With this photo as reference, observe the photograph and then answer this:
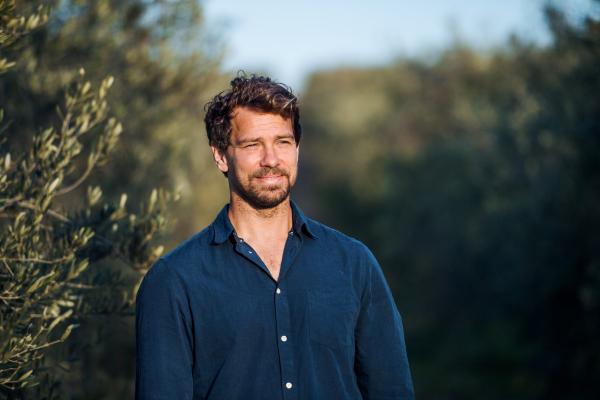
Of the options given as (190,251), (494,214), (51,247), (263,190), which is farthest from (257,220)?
(494,214)

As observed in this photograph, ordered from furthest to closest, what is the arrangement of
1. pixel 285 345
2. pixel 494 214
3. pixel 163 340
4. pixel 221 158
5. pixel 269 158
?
1. pixel 494 214
2. pixel 221 158
3. pixel 269 158
4. pixel 285 345
5. pixel 163 340

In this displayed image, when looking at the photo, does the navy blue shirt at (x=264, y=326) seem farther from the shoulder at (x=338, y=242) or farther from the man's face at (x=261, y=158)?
the man's face at (x=261, y=158)

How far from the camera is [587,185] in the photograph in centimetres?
785

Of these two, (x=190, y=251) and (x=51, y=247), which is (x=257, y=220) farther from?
(x=51, y=247)

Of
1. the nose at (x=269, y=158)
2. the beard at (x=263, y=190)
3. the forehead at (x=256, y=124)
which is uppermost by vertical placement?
the forehead at (x=256, y=124)

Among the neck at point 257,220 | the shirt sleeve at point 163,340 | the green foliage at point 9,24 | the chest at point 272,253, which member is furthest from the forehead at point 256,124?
the green foliage at point 9,24

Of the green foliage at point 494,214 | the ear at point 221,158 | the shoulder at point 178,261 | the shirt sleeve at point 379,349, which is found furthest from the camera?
the green foliage at point 494,214

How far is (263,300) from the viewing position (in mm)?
2803

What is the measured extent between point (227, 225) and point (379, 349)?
1128mm

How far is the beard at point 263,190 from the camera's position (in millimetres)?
3094

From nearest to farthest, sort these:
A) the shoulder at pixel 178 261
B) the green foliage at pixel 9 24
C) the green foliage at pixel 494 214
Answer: the shoulder at pixel 178 261
the green foliage at pixel 9 24
the green foliage at pixel 494 214

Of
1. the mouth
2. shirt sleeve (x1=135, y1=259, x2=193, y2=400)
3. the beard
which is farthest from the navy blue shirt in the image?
the mouth

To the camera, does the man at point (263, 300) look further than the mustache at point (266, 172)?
No

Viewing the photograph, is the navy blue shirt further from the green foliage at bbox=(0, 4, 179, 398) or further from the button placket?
the green foliage at bbox=(0, 4, 179, 398)
